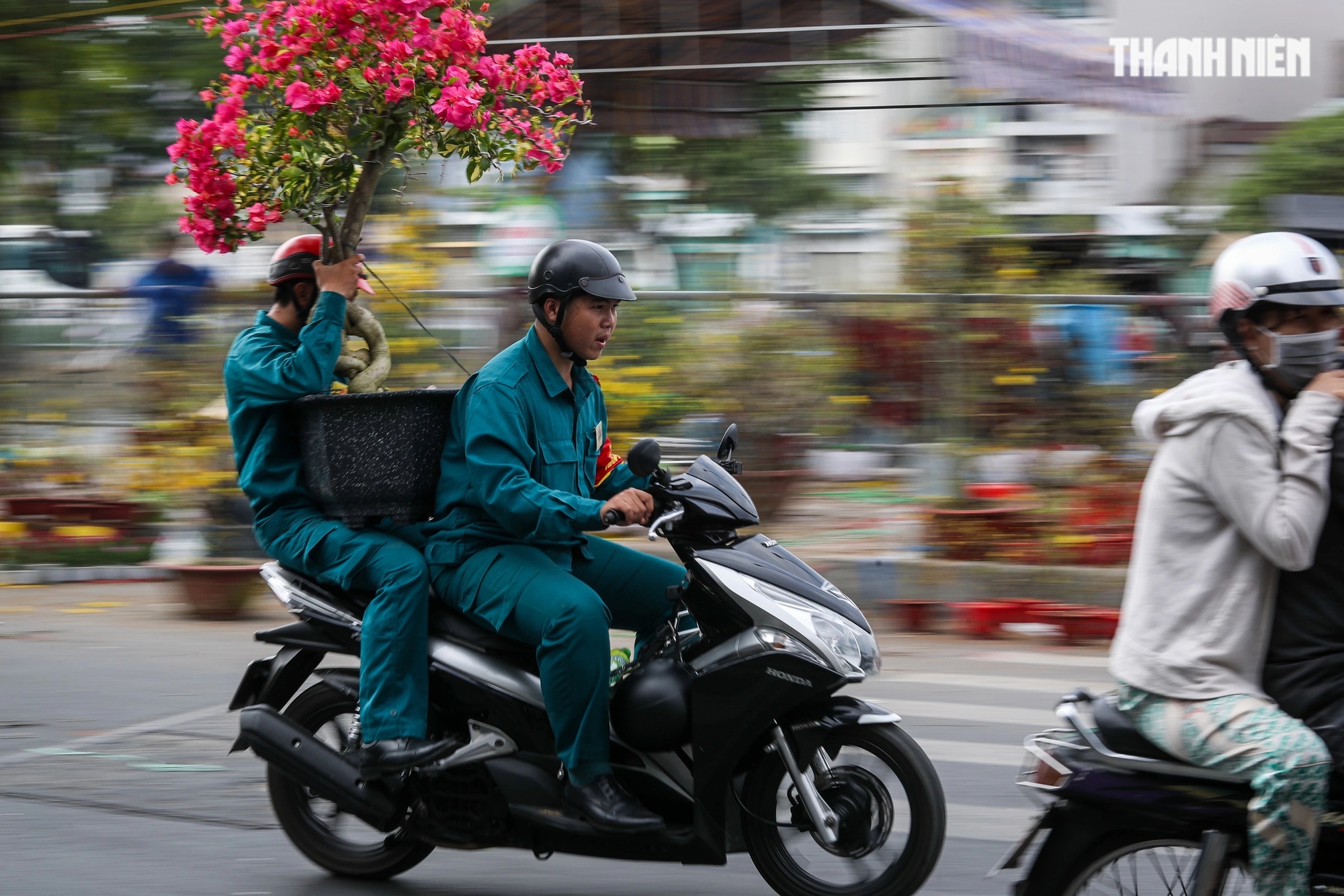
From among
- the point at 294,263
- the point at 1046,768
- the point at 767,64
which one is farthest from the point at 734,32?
the point at 1046,768

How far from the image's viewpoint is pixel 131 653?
8219 millimetres

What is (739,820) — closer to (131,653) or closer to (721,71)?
(131,653)

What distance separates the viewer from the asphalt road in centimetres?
471

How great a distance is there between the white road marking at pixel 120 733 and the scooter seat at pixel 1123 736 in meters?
4.61

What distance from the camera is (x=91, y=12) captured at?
1166cm

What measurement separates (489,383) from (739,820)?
4.54ft

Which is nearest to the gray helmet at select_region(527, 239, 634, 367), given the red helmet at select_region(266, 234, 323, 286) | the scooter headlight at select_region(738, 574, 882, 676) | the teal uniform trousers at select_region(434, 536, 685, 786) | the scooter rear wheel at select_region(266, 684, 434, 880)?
the teal uniform trousers at select_region(434, 536, 685, 786)

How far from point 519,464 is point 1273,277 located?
2.05 m

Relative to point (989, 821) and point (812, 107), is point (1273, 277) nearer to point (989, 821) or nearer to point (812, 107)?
point (989, 821)

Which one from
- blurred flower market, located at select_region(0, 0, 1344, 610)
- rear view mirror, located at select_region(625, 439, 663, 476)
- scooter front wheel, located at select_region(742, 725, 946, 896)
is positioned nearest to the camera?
rear view mirror, located at select_region(625, 439, 663, 476)

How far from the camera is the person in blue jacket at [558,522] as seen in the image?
162 inches

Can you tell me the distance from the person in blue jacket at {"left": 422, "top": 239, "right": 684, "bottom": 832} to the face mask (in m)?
1.66

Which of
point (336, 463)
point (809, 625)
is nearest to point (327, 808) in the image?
point (336, 463)

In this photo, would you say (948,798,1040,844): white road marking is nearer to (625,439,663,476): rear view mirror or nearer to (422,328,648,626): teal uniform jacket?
(422,328,648,626): teal uniform jacket
